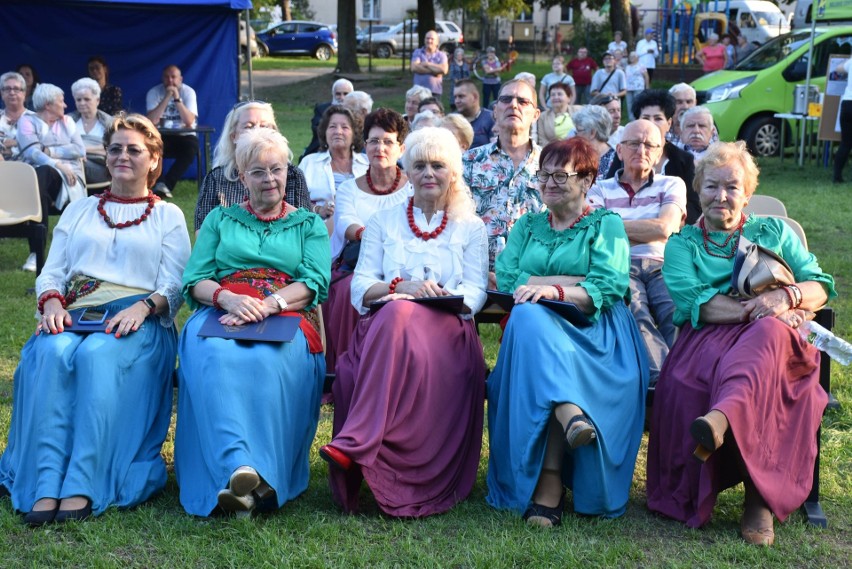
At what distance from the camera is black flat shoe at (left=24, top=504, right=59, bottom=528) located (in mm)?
3834

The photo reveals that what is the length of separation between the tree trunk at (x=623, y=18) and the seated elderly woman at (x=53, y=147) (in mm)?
18231

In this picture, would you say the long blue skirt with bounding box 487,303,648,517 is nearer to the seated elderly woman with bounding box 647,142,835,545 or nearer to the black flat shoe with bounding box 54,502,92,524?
the seated elderly woman with bounding box 647,142,835,545

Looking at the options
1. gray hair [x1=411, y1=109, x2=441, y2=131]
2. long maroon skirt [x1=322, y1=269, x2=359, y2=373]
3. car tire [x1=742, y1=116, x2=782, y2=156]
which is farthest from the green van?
long maroon skirt [x1=322, y1=269, x2=359, y2=373]

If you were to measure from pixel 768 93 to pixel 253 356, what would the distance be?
13.3m

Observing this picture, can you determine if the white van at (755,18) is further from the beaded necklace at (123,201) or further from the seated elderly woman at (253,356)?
the beaded necklace at (123,201)

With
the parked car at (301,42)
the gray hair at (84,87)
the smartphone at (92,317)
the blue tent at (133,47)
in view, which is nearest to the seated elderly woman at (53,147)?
the gray hair at (84,87)

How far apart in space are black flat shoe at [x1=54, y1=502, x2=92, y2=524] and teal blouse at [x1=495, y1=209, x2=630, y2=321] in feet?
6.18

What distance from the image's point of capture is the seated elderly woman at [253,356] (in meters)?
3.91

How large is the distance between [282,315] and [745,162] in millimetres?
1985

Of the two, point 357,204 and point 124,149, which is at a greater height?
point 124,149

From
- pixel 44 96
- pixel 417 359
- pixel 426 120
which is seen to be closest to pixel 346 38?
pixel 44 96

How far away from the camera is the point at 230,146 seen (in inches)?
224

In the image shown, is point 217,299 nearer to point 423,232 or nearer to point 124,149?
point 124,149

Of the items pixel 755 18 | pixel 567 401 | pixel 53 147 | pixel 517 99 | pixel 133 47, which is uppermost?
pixel 755 18
